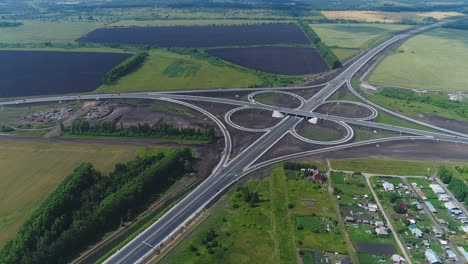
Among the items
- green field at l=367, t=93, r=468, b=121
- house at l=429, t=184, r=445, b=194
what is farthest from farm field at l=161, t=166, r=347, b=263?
green field at l=367, t=93, r=468, b=121

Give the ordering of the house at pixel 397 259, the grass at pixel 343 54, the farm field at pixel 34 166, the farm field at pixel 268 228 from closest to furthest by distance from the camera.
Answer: the house at pixel 397 259, the farm field at pixel 268 228, the farm field at pixel 34 166, the grass at pixel 343 54

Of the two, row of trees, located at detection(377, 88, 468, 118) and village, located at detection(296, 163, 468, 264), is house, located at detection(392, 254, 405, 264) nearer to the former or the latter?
village, located at detection(296, 163, 468, 264)

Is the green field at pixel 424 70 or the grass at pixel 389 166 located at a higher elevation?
the green field at pixel 424 70

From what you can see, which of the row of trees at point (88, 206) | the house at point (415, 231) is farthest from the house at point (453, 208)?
the row of trees at point (88, 206)

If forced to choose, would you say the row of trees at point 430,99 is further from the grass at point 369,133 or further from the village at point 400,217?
the village at point 400,217

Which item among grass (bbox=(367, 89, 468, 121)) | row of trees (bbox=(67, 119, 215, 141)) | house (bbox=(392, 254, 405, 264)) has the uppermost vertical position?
grass (bbox=(367, 89, 468, 121))

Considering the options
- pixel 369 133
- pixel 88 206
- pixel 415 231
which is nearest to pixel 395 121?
pixel 369 133

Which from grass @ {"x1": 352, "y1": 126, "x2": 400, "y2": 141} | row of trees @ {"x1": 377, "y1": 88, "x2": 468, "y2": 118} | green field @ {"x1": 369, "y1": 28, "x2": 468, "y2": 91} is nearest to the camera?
grass @ {"x1": 352, "y1": 126, "x2": 400, "y2": 141}
